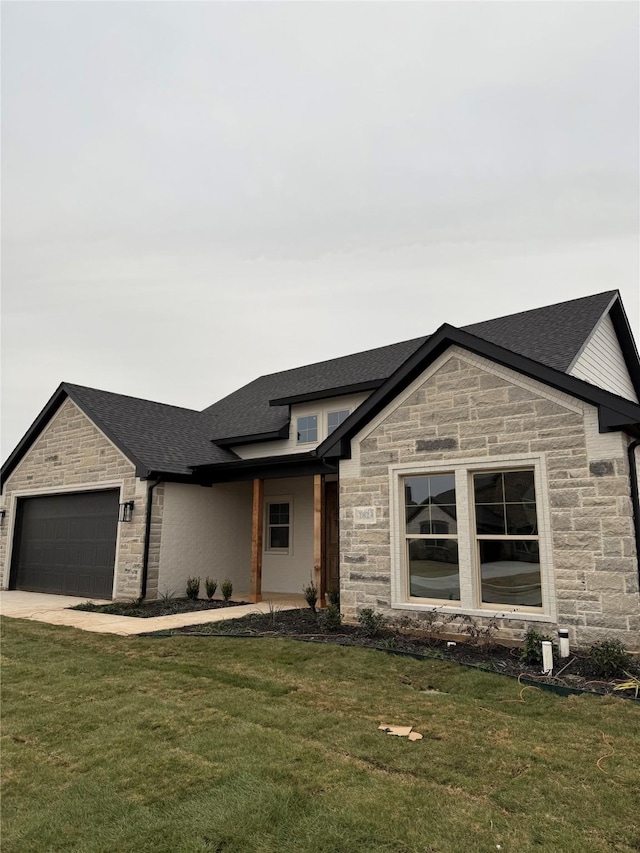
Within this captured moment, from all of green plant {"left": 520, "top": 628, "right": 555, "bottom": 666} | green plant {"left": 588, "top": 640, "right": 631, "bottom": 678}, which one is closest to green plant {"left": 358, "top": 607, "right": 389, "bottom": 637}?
green plant {"left": 520, "top": 628, "right": 555, "bottom": 666}

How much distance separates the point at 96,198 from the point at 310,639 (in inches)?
519

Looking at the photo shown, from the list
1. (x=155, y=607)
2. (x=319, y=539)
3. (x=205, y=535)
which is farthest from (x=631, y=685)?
(x=205, y=535)

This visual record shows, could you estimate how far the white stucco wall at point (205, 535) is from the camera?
13.4 m

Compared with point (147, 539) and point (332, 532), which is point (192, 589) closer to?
point (147, 539)

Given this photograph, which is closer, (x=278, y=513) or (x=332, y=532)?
(x=332, y=532)

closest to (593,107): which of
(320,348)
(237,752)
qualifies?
(237,752)

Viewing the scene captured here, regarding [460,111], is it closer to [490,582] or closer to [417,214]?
[417,214]

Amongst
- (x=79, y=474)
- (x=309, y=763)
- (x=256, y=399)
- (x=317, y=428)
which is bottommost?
(x=309, y=763)

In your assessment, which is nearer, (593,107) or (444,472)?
(444,472)

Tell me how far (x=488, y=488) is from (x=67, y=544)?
12125 mm

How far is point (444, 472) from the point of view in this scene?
8.52 m

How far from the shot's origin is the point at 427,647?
7.55 metres

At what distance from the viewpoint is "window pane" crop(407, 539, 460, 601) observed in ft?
27.0

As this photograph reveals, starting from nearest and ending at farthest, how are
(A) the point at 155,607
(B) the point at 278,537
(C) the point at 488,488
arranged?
1. (C) the point at 488,488
2. (A) the point at 155,607
3. (B) the point at 278,537
